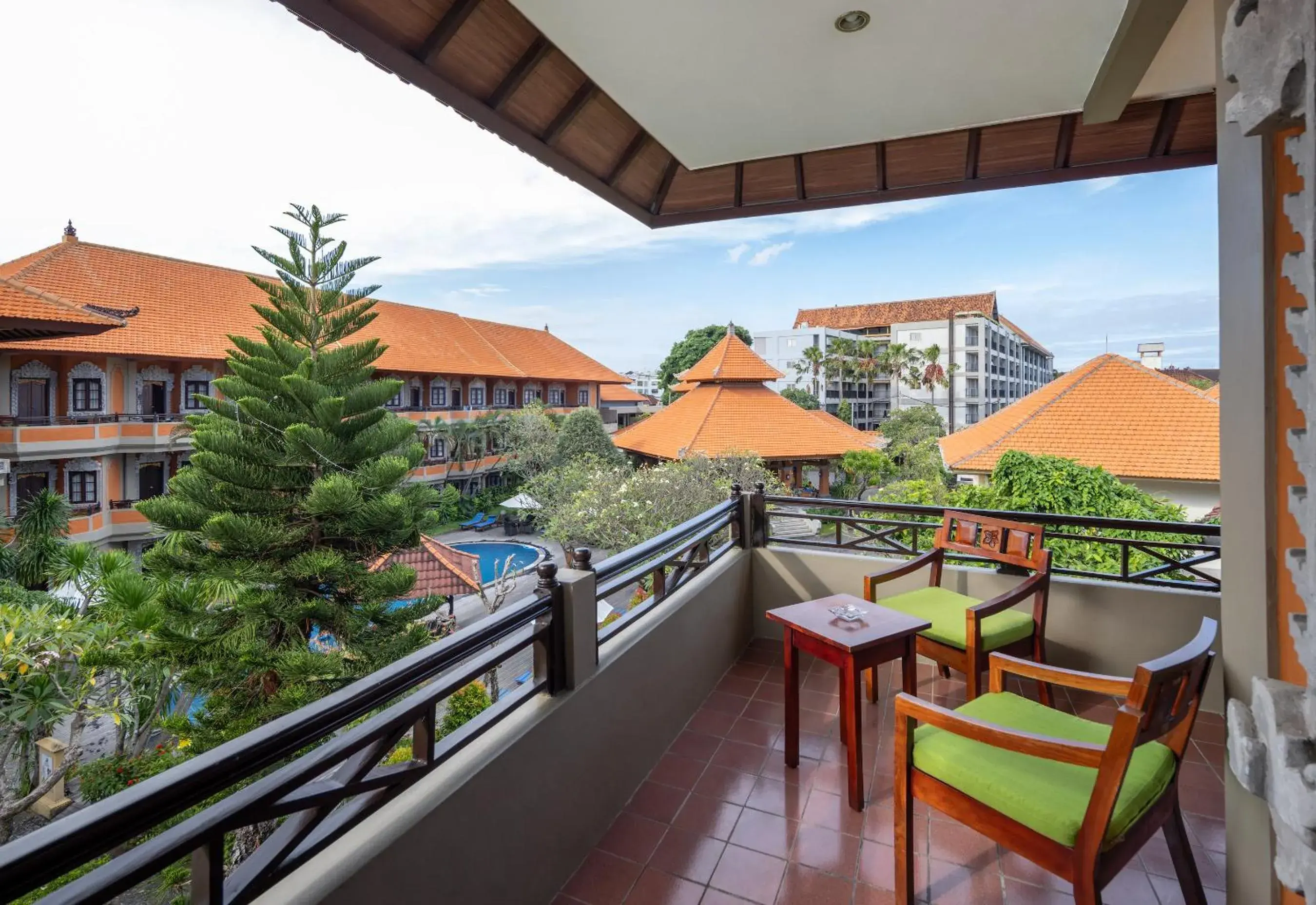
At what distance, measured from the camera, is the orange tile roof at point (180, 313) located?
13477 mm

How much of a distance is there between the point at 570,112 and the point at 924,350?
33.3 meters

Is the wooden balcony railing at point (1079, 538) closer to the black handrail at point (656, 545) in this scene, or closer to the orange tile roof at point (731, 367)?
the black handrail at point (656, 545)

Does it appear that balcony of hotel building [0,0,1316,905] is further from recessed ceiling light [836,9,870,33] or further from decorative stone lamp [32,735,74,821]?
decorative stone lamp [32,735,74,821]

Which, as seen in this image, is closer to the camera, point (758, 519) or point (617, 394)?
point (758, 519)

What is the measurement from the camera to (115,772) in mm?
5891

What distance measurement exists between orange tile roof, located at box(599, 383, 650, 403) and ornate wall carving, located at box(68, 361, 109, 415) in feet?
56.5

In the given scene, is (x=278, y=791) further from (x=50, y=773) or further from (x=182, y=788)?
(x=50, y=773)

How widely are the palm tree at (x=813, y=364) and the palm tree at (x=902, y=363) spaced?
9.29 ft

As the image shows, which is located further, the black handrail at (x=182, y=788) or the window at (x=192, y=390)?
the window at (x=192, y=390)

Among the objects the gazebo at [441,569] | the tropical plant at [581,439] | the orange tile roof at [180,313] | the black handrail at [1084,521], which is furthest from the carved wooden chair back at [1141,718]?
the tropical plant at [581,439]

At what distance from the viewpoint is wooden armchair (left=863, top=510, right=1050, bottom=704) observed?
7.59 feet

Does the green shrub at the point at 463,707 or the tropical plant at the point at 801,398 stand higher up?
the tropical plant at the point at 801,398

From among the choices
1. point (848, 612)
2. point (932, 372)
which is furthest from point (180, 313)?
point (932, 372)

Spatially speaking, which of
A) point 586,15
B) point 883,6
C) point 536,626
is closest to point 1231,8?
point 883,6
